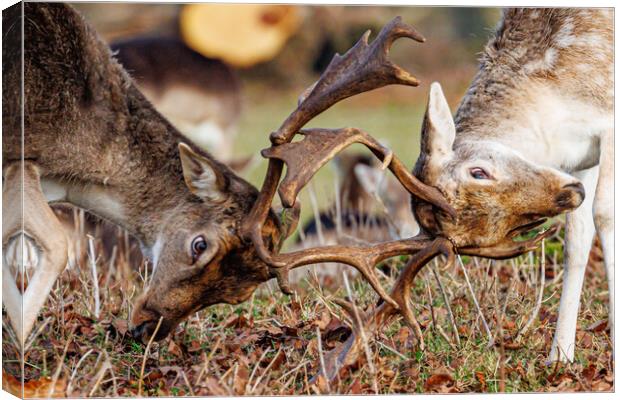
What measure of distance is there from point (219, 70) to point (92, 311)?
9348 millimetres

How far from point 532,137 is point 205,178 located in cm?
179

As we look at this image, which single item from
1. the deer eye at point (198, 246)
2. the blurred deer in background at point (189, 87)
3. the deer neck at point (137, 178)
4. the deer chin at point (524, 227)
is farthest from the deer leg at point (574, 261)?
the blurred deer in background at point (189, 87)

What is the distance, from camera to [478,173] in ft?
19.2

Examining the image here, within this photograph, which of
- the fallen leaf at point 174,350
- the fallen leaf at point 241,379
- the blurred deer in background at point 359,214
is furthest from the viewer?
the blurred deer in background at point 359,214

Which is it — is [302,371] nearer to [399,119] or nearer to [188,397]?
[188,397]

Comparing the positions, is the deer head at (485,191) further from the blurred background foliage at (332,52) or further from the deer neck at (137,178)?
the blurred background foliage at (332,52)

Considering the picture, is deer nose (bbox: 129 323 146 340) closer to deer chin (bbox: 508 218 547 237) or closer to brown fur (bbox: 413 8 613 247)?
brown fur (bbox: 413 8 613 247)

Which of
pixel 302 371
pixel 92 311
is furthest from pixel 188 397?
pixel 92 311

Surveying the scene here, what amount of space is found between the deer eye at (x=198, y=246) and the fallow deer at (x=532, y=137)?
3.85 ft

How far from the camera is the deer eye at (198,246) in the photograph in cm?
629

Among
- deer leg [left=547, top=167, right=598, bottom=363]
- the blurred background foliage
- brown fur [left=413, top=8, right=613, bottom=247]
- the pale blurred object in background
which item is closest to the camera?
brown fur [left=413, top=8, right=613, bottom=247]

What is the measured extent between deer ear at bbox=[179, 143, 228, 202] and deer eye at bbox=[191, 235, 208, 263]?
0.24 metres

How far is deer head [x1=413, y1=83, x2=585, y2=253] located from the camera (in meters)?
5.77

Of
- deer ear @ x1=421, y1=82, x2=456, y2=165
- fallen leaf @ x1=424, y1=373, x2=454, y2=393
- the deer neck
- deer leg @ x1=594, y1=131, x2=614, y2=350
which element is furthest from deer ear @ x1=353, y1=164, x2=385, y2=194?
deer ear @ x1=421, y1=82, x2=456, y2=165
